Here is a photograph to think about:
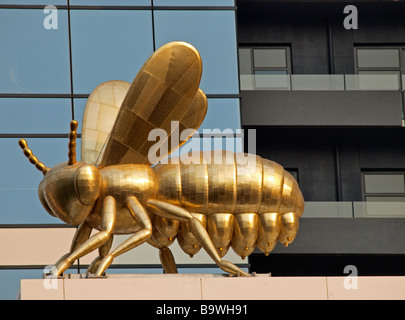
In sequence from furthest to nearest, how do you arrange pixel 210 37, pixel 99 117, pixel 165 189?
pixel 210 37
pixel 99 117
pixel 165 189

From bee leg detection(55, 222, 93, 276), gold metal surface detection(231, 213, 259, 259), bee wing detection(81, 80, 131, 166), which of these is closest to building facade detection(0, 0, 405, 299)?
bee wing detection(81, 80, 131, 166)

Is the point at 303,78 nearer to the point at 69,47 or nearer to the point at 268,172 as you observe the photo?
the point at 69,47

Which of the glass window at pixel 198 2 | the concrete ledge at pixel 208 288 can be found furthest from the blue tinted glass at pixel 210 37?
the concrete ledge at pixel 208 288

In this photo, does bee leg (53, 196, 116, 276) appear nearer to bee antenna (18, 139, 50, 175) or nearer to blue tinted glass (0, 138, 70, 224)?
bee antenna (18, 139, 50, 175)

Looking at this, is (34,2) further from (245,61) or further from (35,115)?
(245,61)

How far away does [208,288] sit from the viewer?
593 inches

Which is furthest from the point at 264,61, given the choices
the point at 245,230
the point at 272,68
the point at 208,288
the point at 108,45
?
the point at 208,288

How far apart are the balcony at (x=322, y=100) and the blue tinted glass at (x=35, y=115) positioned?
428 centimetres

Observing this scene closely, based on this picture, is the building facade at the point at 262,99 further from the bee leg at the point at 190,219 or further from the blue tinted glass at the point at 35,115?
the bee leg at the point at 190,219

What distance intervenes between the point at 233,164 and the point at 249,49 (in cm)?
1153

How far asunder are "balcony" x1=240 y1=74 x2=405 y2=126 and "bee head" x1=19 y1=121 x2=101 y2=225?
10.1 metres

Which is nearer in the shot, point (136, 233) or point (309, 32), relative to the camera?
point (136, 233)

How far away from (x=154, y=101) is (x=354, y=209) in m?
10.6
